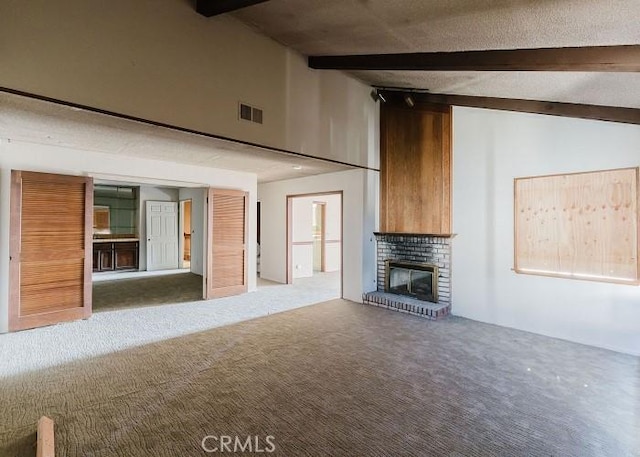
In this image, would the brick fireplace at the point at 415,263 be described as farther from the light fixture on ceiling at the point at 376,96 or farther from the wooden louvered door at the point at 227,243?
the wooden louvered door at the point at 227,243

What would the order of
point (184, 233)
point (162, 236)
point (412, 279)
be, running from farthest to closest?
point (184, 233)
point (162, 236)
point (412, 279)

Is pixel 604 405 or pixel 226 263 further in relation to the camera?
pixel 226 263

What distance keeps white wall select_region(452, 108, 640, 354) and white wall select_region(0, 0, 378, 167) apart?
7.07 ft

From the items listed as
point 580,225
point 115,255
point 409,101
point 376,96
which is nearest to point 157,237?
point 115,255

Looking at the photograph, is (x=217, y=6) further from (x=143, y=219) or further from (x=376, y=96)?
(x=143, y=219)

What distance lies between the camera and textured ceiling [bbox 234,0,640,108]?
95.6 inches

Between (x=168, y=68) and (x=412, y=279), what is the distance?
4427 millimetres

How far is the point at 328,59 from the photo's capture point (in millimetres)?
4262

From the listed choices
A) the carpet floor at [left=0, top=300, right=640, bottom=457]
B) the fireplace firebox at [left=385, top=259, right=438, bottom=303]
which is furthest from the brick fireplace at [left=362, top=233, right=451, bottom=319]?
the carpet floor at [left=0, top=300, right=640, bottom=457]

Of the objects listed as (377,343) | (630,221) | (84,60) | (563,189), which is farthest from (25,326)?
(630,221)

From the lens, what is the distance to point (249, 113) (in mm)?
3658

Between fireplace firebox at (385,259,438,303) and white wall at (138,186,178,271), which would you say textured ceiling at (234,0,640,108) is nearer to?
fireplace firebox at (385,259,438,303)

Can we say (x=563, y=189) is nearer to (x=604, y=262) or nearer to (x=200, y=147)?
(x=604, y=262)

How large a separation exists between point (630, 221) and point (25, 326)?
712 centimetres
